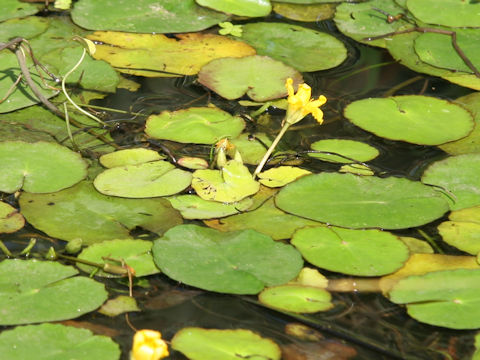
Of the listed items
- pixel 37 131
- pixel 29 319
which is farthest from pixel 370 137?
pixel 29 319

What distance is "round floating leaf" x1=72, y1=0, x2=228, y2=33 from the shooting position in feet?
11.0

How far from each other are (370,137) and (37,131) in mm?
1224

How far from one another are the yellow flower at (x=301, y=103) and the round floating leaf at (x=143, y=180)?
1.30 ft

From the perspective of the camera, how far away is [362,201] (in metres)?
2.33

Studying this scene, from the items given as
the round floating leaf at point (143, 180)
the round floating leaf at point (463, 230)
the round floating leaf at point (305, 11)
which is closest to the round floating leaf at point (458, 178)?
the round floating leaf at point (463, 230)

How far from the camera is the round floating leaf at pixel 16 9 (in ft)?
11.1

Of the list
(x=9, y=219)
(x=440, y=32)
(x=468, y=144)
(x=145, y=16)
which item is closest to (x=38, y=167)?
(x=9, y=219)

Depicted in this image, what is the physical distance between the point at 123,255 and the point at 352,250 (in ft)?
2.16

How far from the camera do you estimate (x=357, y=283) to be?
2066 mm

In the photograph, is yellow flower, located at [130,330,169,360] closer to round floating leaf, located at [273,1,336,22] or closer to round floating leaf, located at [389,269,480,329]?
round floating leaf, located at [389,269,480,329]

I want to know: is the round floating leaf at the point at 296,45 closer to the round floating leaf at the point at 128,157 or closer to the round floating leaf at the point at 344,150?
the round floating leaf at the point at 344,150

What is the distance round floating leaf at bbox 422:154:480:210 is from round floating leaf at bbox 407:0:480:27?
3.79ft

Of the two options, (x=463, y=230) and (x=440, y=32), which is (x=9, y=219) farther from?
(x=440, y=32)

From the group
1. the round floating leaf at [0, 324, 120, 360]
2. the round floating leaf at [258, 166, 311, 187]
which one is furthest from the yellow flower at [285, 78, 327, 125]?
the round floating leaf at [0, 324, 120, 360]
